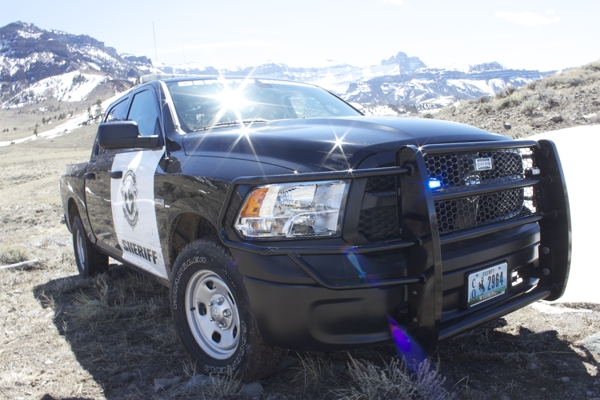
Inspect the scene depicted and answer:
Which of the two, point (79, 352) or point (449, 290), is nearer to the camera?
point (449, 290)

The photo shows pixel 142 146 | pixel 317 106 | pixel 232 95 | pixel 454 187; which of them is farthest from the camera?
pixel 317 106

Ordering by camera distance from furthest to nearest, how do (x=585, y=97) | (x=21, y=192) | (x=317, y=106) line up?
1. (x=21, y=192)
2. (x=585, y=97)
3. (x=317, y=106)

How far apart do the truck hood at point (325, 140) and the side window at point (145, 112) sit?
0.61 meters

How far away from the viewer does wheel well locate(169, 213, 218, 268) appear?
10.5 ft

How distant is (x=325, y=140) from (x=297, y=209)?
1.42 feet

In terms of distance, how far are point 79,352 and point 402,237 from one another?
8.04 ft

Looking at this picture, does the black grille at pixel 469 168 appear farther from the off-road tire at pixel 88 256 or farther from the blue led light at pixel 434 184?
the off-road tire at pixel 88 256

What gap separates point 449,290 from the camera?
2.46 meters

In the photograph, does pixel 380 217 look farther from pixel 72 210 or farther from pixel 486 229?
pixel 72 210

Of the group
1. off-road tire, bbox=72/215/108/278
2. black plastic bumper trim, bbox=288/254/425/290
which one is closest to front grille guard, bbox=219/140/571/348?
black plastic bumper trim, bbox=288/254/425/290

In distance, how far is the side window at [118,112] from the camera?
15.4 ft

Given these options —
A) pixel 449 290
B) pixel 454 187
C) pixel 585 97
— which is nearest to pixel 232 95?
pixel 454 187

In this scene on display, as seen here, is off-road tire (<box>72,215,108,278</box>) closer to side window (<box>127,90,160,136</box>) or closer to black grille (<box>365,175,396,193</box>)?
side window (<box>127,90,160,136</box>)

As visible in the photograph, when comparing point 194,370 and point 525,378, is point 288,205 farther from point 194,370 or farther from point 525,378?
point 525,378
